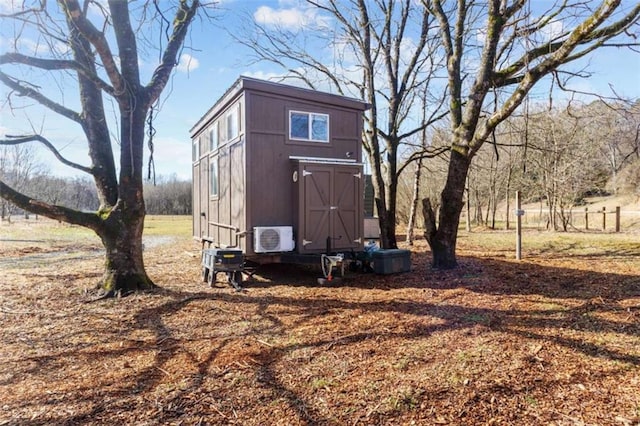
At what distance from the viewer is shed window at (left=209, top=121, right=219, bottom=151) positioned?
9484 mm

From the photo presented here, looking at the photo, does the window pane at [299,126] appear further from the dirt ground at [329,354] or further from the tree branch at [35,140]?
the tree branch at [35,140]

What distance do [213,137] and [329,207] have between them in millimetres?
4091

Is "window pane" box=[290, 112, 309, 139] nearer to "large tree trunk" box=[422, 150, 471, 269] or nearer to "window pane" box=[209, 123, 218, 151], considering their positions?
"window pane" box=[209, 123, 218, 151]

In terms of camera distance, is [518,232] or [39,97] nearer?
[39,97]

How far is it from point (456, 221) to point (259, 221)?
13.3 feet

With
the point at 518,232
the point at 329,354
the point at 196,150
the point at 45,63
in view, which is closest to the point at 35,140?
the point at 45,63

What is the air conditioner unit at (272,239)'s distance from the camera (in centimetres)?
721

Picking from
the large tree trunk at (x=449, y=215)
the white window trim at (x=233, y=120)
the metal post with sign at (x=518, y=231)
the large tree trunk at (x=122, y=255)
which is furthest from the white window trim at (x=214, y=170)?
the metal post with sign at (x=518, y=231)

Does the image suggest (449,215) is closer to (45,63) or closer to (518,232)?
(518,232)

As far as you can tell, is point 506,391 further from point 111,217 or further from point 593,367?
point 111,217

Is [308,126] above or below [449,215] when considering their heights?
above

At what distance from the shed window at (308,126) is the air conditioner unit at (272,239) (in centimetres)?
194

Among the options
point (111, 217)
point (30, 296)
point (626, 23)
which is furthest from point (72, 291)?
point (626, 23)

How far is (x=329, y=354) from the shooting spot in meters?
3.63
